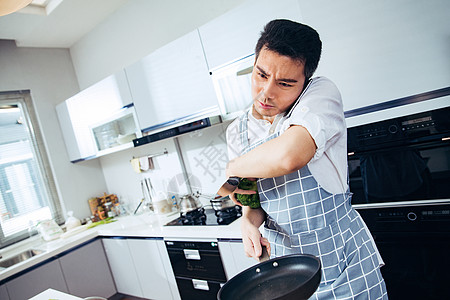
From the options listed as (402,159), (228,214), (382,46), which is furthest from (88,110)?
(402,159)

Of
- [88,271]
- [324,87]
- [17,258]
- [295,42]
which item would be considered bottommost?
[88,271]

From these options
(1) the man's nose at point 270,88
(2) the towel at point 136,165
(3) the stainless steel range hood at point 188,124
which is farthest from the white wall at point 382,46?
(2) the towel at point 136,165

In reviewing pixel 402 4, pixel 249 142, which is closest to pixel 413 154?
pixel 402 4

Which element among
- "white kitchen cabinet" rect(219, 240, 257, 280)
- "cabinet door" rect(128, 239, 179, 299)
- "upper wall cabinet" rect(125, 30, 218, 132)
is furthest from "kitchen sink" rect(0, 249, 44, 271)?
"white kitchen cabinet" rect(219, 240, 257, 280)

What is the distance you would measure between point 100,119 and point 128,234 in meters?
1.12

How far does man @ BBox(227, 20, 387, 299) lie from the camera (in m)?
0.82

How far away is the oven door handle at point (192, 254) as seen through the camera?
7.07ft

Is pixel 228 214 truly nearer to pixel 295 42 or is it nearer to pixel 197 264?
pixel 197 264

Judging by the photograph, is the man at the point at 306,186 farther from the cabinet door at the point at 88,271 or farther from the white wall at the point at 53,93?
the white wall at the point at 53,93

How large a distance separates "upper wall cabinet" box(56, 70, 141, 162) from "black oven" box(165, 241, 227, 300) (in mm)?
1024

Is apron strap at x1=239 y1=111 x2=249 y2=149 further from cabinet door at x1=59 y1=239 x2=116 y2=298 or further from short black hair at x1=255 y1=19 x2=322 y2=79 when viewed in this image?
cabinet door at x1=59 y1=239 x2=116 y2=298

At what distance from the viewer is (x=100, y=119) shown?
2.94 meters

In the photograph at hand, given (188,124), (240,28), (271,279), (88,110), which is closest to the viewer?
(271,279)

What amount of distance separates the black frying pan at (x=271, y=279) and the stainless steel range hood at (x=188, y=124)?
4.77ft
